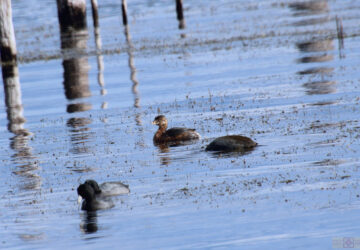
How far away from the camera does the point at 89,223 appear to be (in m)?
12.3

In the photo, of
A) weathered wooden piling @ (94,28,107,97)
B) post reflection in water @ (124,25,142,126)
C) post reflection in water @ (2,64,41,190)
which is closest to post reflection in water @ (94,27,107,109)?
weathered wooden piling @ (94,28,107,97)

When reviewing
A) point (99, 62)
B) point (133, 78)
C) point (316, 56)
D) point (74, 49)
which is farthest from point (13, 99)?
point (74, 49)

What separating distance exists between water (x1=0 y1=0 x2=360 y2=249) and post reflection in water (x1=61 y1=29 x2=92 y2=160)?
0.11 meters

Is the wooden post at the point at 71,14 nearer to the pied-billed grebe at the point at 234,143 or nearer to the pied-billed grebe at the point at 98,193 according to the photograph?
the pied-billed grebe at the point at 234,143

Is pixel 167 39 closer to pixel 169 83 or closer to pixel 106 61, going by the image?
pixel 106 61

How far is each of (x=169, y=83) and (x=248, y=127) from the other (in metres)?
9.03

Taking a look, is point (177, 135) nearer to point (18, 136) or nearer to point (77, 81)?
point (18, 136)

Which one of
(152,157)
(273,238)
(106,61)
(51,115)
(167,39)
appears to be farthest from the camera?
(167,39)

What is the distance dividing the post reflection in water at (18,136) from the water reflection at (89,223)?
86.6 inches

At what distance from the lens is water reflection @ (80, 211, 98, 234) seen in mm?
11938

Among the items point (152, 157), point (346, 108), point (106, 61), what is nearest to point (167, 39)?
point (106, 61)

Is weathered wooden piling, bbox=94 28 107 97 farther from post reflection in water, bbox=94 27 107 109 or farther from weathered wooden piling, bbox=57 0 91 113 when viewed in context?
weathered wooden piling, bbox=57 0 91 113

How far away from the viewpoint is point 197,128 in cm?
1955

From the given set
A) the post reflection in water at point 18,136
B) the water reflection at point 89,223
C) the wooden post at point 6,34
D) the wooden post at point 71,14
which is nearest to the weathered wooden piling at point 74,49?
the wooden post at point 71,14
